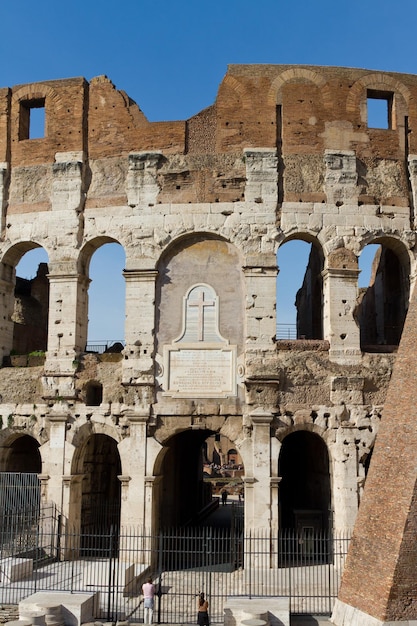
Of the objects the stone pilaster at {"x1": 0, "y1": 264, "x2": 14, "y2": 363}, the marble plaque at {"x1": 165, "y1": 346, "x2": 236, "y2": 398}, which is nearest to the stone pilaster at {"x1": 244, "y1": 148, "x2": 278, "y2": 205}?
the marble plaque at {"x1": 165, "y1": 346, "x2": 236, "y2": 398}

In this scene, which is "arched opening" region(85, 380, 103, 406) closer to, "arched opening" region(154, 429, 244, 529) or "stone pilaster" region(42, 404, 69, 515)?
"stone pilaster" region(42, 404, 69, 515)

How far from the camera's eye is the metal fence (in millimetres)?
12859

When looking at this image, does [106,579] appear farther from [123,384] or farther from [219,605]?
[123,384]

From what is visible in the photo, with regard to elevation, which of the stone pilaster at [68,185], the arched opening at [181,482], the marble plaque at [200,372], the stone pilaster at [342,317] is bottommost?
the arched opening at [181,482]

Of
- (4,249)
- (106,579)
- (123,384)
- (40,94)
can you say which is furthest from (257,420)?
(40,94)

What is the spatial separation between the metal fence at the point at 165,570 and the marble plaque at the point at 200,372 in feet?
11.1

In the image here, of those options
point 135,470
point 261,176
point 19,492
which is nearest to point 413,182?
point 261,176

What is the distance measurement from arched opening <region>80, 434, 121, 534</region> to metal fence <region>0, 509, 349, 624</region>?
601mm

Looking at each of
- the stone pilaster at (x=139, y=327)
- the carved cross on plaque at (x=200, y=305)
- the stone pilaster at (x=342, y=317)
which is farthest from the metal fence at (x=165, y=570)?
the carved cross on plaque at (x=200, y=305)

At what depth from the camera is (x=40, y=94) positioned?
18234 millimetres

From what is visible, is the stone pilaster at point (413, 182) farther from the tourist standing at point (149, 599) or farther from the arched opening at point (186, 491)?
the tourist standing at point (149, 599)

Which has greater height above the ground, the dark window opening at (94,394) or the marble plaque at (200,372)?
the marble plaque at (200,372)

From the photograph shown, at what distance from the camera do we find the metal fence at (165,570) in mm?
12859

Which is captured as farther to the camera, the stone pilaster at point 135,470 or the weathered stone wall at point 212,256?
the weathered stone wall at point 212,256
